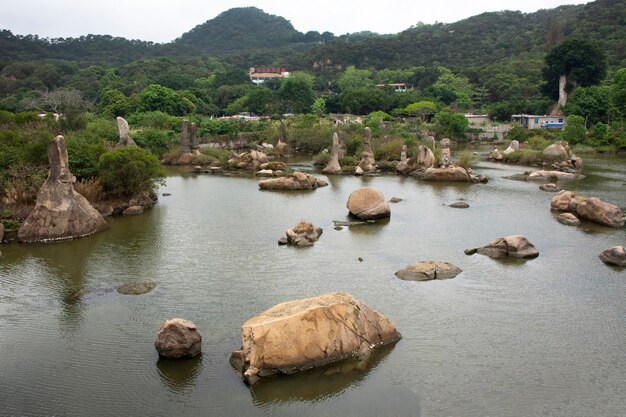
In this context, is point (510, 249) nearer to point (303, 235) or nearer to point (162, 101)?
point (303, 235)

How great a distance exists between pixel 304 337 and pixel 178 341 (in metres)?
2.90

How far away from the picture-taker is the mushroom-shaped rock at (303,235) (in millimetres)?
23125

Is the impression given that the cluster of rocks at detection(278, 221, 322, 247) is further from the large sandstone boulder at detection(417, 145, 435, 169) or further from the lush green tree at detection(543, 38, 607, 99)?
the lush green tree at detection(543, 38, 607, 99)

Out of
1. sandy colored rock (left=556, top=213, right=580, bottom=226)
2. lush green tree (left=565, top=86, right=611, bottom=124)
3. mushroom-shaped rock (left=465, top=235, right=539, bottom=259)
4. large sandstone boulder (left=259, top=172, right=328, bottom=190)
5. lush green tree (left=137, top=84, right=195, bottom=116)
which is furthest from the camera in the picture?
lush green tree (left=137, top=84, right=195, bottom=116)

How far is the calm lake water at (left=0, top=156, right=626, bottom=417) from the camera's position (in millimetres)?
12000

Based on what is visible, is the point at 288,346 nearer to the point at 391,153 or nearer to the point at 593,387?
the point at 593,387

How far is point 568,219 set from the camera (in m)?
27.0

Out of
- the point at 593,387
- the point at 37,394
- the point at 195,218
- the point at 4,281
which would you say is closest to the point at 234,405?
the point at 37,394

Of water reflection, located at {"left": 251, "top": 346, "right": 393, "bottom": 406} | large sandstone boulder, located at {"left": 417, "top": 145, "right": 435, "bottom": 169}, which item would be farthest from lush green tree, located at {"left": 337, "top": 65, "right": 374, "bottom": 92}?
water reflection, located at {"left": 251, "top": 346, "right": 393, "bottom": 406}

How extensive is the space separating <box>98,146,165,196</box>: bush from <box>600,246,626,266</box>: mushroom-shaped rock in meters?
20.5

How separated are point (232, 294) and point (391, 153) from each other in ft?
107

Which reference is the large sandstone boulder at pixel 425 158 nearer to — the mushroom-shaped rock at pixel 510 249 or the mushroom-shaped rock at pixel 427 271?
the mushroom-shaped rock at pixel 510 249

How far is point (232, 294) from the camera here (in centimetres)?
1756

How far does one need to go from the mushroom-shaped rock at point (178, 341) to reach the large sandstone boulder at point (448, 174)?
95.3 ft
